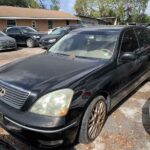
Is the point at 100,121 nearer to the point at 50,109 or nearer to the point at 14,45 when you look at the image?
the point at 50,109

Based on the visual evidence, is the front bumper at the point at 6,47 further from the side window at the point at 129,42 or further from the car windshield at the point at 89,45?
the side window at the point at 129,42

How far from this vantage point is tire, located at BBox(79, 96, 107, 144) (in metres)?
3.18

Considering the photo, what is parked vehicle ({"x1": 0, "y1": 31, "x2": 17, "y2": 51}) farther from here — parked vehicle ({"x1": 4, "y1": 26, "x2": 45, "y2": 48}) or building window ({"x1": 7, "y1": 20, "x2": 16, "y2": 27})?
building window ({"x1": 7, "y1": 20, "x2": 16, "y2": 27})

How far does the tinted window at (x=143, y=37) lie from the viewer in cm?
522

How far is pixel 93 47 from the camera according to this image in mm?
4285

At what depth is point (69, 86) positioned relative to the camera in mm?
3004

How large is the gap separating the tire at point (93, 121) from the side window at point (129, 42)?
4.13 feet

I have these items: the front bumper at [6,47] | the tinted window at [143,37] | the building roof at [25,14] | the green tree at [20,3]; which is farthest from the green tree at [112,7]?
the tinted window at [143,37]

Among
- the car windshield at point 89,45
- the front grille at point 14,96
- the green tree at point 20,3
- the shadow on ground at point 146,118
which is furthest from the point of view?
the green tree at point 20,3

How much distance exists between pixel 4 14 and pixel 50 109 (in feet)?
81.0

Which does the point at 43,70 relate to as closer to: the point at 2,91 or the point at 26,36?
the point at 2,91

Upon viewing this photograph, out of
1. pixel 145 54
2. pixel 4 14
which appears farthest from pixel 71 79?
pixel 4 14

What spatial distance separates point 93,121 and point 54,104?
0.85m

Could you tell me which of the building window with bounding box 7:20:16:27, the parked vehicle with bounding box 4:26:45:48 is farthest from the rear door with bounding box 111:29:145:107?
the building window with bounding box 7:20:16:27
